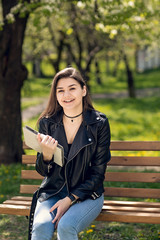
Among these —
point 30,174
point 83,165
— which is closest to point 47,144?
point 83,165

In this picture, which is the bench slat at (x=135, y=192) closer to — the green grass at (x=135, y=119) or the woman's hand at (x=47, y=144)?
the woman's hand at (x=47, y=144)

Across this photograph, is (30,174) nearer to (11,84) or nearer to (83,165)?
(83,165)

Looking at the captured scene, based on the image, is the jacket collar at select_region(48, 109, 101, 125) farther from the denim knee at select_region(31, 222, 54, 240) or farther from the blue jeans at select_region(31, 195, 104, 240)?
the denim knee at select_region(31, 222, 54, 240)

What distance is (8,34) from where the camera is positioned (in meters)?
7.04

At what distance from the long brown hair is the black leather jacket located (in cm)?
22

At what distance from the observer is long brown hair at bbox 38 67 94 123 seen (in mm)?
3631

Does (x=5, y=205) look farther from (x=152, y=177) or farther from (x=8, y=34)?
(x=8, y=34)

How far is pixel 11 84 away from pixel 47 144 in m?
4.09

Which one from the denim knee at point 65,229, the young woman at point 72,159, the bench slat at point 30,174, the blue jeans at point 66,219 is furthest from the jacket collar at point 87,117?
the denim knee at point 65,229

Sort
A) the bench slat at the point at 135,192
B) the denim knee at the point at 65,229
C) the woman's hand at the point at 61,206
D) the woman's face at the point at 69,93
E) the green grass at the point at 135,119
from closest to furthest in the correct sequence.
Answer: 1. the denim knee at the point at 65,229
2. the woman's hand at the point at 61,206
3. the woman's face at the point at 69,93
4. the bench slat at the point at 135,192
5. the green grass at the point at 135,119

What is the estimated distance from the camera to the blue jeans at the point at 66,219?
3133 millimetres

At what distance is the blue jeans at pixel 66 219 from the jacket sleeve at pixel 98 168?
0.33ft

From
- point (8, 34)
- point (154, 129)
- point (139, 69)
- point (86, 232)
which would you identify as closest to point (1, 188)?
point (86, 232)

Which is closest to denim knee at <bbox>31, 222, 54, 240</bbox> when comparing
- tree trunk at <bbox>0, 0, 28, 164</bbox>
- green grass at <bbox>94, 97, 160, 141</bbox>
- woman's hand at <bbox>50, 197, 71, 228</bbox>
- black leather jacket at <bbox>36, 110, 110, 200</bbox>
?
woman's hand at <bbox>50, 197, 71, 228</bbox>
